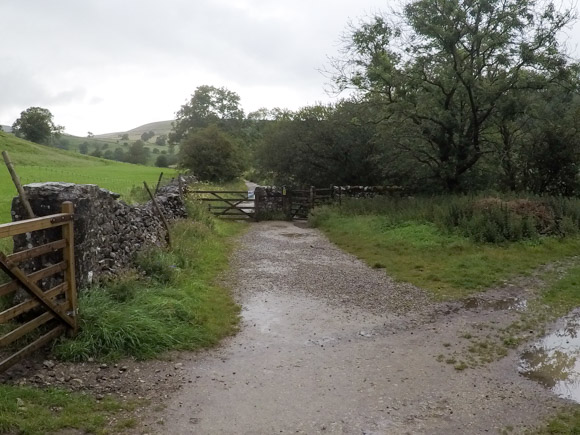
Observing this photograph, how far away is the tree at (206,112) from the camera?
63.2 meters

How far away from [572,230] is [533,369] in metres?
9.78

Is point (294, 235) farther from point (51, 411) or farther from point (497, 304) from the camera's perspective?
point (51, 411)

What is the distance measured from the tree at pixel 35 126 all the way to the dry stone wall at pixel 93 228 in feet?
251

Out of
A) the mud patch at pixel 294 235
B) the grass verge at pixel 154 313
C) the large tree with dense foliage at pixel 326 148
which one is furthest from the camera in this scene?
the large tree with dense foliage at pixel 326 148

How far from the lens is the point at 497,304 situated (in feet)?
26.9

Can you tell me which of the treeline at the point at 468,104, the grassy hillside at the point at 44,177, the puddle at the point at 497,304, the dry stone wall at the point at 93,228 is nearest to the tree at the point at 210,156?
the grassy hillside at the point at 44,177

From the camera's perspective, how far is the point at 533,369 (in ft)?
18.2

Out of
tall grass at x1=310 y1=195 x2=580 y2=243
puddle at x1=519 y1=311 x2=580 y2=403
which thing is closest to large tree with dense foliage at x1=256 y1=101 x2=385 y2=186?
tall grass at x1=310 y1=195 x2=580 y2=243

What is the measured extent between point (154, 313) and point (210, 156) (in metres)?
26.8

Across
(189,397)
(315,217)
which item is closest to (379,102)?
(315,217)

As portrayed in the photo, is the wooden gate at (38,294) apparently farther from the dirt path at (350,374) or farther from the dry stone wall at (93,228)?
the dirt path at (350,374)

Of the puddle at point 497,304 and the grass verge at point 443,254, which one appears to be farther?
the grass verge at point 443,254

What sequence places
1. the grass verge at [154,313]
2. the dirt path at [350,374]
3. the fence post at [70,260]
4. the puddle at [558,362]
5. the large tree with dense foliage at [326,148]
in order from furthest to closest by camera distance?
the large tree with dense foliage at [326,148] → the grass verge at [154,313] → the fence post at [70,260] → the puddle at [558,362] → the dirt path at [350,374]

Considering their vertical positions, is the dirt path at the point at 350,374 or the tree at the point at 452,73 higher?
the tree at the point at 452,73
